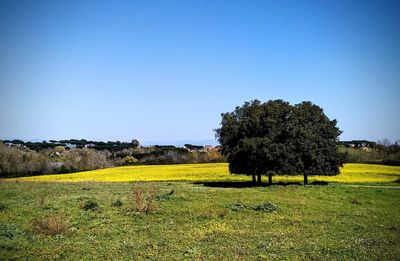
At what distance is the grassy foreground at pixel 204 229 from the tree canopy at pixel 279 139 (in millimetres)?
13843

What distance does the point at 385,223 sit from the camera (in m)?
22.0

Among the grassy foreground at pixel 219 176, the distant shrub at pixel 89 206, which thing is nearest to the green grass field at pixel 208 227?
the distant shrub at pixel 89 206

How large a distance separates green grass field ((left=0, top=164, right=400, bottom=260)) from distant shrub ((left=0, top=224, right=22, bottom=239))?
47 millimetres

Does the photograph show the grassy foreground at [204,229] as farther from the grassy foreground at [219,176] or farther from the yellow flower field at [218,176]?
the yellow flower field at [218,176]

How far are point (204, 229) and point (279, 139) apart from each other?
29732 millimetres

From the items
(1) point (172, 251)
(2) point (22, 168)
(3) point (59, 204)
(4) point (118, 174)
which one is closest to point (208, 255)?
(1) point (172, 251)

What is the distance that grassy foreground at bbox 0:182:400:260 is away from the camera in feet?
51.7

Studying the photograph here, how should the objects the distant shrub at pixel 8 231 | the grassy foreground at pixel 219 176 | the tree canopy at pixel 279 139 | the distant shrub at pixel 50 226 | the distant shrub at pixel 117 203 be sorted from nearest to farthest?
the distant shrub at pixel 8 231 < the distant shrub at pixel 50 226 < the distant shrub at pixel 117 203 < the tree canopy at pixel 279 139 < the grassy foreground at pixel 219 176

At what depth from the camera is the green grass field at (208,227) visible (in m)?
15.8

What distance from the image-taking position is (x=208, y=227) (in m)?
20.8

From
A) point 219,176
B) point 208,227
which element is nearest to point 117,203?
point 208,227

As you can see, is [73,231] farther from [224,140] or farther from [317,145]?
[317,145]

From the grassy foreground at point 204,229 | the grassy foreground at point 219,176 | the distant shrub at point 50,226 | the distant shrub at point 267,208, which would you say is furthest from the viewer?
the grassy foreground at point 219,176

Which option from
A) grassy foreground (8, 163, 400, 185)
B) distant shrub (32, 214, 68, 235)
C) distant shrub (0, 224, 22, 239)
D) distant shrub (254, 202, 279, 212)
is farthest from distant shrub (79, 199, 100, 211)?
grassy foreground (8, 163, 400, 185)
